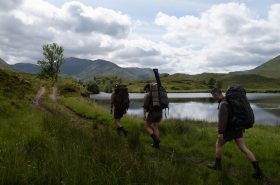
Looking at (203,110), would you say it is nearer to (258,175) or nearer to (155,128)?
(155,128)

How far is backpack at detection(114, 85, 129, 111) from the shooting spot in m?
14.7

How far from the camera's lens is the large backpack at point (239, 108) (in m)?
8.96

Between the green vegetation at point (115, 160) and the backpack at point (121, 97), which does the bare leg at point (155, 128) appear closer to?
the green vegetation at point (115, 160)

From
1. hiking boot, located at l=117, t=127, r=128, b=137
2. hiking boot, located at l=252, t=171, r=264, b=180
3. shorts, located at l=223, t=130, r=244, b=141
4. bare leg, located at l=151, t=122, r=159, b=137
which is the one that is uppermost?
shorts, located at l=223, t=130, r=244, b=141

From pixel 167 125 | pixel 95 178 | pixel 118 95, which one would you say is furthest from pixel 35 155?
pixel 167 125

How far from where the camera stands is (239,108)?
8969 mm

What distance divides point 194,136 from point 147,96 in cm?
291

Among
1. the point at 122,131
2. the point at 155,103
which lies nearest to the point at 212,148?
the point at 155,103

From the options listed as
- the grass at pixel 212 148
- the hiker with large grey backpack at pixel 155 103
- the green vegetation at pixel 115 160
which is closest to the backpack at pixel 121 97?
the grass at pixel 212 148

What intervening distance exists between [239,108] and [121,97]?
6.72 meters

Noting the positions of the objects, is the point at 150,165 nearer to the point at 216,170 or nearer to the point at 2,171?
the point at 2,171

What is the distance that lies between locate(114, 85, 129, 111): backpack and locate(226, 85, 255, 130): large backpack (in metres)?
6.41

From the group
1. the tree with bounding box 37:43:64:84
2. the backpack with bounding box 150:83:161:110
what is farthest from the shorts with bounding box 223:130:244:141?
the tree with bounding box 37:43:64:84

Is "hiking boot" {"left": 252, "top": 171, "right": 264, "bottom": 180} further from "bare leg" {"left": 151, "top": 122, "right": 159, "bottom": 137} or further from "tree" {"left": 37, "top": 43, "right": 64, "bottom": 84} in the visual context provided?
"tree" {"left": 37, "top": 43, "right": 64, "bottom": 84}
